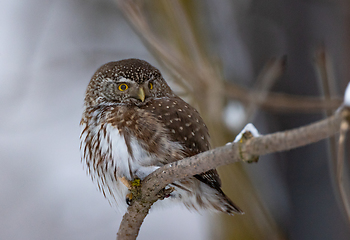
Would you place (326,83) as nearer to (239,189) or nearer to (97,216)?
(239,189)

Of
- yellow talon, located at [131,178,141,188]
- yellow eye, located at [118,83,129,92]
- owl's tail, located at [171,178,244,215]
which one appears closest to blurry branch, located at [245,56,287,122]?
owl's tail, located at [171,178,244,215]

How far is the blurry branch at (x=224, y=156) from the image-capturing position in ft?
4.19

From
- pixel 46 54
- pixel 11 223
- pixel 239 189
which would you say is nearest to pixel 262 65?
pixel 239 189

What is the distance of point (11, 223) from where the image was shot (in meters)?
6.98

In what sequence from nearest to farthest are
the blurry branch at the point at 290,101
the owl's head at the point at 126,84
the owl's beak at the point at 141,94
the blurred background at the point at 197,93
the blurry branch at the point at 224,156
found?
the blurry branch at the point at 224,156 < the blurry branch at the point at 290,101 < the owl's beak at the point at 141,94 < the owl's head at the point at 126,84 < the blurred background at the point at 197,93

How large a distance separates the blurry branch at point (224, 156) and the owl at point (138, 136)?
0.26 m

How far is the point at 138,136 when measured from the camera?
9.20 ft

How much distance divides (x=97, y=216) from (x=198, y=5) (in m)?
3.99

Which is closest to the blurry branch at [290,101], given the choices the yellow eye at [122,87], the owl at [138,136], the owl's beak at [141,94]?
the owl at [138,136]

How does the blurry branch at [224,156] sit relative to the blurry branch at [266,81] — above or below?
below

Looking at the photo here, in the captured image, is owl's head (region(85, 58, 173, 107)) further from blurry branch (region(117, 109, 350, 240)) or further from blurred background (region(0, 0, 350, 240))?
blurry branch (region(117, 109, 350, 240))

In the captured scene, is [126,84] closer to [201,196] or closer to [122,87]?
[122,87]

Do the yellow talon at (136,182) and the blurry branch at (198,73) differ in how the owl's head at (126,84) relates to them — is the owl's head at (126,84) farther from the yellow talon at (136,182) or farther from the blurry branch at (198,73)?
the yellow talon at (136,182)

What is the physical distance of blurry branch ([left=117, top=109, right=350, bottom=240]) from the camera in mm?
1276
